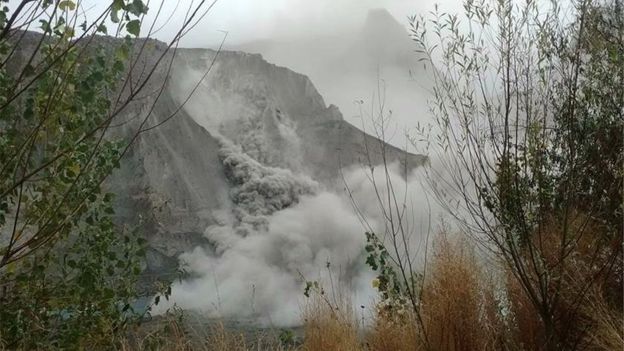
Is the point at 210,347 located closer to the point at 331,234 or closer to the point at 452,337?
the point at 452,337

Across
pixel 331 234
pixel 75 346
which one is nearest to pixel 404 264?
pixel 75 346

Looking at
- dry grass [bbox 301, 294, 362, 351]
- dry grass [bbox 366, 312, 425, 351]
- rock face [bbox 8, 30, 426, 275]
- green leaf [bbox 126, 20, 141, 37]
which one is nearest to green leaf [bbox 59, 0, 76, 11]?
green leaf [bbox 126, 20, 141, 37]

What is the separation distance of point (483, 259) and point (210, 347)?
188 cm

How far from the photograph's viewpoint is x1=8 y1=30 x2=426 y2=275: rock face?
3241 centimetres

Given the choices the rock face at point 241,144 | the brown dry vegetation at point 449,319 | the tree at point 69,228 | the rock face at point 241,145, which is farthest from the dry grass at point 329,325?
the rock face at point 241,145

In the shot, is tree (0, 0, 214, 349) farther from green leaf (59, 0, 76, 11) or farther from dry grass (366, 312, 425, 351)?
dry grass (366, 312, 425, 351)

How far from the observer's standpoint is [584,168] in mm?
3387

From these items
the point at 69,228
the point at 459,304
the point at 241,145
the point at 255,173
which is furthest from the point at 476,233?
the point at 241,145

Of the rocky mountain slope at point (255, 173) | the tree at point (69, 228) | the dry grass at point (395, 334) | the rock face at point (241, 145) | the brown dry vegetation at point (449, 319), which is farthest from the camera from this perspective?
the rocky mountain slope at point (255, 173)

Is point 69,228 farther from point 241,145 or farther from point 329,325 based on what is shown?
point 241,145

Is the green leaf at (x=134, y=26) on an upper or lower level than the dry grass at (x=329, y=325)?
upper

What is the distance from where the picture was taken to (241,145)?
39.8 metres

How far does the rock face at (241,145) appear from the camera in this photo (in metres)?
32.4

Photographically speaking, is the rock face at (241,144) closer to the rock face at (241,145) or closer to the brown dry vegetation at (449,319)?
the rock face at (241,145)
